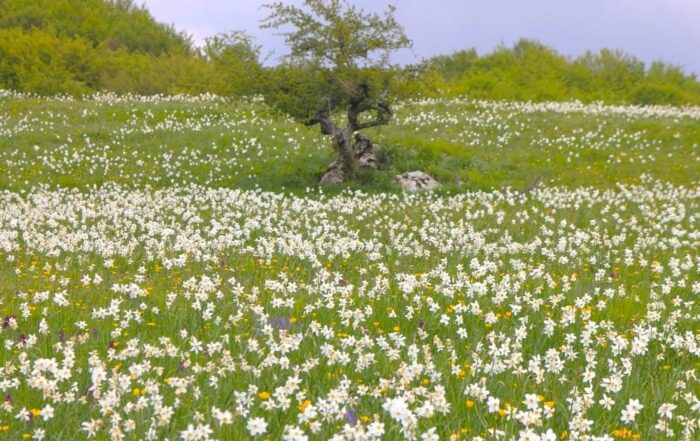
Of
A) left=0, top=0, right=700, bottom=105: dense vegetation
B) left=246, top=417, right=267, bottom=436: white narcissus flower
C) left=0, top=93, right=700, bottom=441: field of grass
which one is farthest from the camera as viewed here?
left=0, top=0, right=700, bottom=105: dense vegetation

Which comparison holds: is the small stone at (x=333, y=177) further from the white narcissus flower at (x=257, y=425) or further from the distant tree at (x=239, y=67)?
the white narcissus flower at (x=257, y=425)

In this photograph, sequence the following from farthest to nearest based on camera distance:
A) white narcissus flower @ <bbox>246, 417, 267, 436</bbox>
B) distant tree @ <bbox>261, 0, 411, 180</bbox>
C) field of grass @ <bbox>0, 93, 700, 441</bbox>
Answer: distant tree @ <bbox>261, 0, 411, 180</bbox> → field of grass @ <bbox>0, 93, 700, 441</bbox> → white narcissus flower @ <bbox>246, 417, 267, 436</bbox>

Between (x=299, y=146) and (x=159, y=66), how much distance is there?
34999 millimetres

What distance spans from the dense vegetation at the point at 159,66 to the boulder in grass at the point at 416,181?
21705 mm

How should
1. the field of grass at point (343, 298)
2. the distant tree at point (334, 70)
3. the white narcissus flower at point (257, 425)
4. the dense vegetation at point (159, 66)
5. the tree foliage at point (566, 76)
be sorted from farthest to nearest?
the tree foliage at point (566, 76) < the dense vegetation at point (159, 66) < the distant tree at point (334, 70) < the field of grass at point (343, 298) < the white narcissus flower at point (257, 425)

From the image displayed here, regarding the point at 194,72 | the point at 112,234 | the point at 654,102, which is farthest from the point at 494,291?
the point at 654,102

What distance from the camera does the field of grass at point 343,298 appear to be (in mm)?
4027

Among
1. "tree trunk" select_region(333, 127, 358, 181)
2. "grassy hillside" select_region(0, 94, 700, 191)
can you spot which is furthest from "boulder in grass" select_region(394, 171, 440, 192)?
"tree trunk" select_region(333, 127, 358, 181)

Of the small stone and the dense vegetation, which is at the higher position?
the dense vegetation

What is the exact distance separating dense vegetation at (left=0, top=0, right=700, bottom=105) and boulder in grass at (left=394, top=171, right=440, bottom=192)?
21.7 meters

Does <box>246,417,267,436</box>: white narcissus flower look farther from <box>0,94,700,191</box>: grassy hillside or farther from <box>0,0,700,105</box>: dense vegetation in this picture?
<box>0,0,700,105</box>: dense vegetation

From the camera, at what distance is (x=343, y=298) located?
21.5 feet

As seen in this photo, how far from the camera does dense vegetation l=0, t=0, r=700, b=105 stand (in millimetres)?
49509

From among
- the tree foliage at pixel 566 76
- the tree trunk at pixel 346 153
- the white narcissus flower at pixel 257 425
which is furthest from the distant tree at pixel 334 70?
the tree foliage at pixel 566 76
